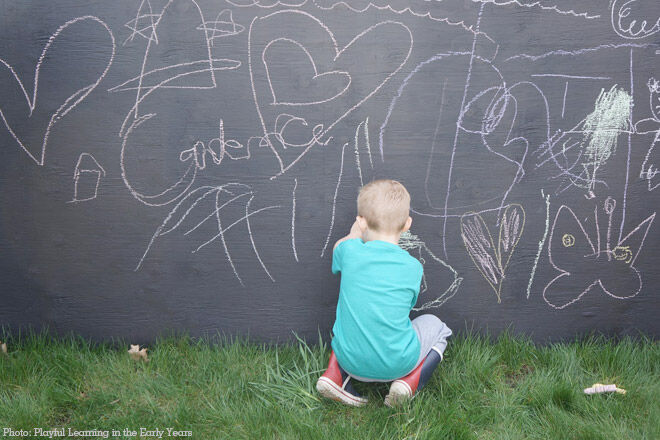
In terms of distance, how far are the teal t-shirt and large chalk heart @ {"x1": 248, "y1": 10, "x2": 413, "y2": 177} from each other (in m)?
0.81

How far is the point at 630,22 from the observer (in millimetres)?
2381

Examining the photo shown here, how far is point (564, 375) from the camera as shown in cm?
230

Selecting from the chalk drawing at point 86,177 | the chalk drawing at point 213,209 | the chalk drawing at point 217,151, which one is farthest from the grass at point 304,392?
the chalk drawing at point 217,151

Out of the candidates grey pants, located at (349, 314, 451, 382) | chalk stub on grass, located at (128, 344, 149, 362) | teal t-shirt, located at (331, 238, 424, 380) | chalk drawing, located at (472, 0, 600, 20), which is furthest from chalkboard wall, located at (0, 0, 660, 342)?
teal t-shirt, located at (331, 238, 424, 380)

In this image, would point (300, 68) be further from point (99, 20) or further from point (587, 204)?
point (587, 204)

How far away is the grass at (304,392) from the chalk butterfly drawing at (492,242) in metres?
0.39

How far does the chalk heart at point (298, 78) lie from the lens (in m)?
2.41

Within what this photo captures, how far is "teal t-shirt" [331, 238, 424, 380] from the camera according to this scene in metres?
1.97

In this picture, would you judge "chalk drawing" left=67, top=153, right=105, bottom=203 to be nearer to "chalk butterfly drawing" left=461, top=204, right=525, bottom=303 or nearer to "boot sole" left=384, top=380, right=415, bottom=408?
"boot sole" left=384, top=380, right=415, bottom=408

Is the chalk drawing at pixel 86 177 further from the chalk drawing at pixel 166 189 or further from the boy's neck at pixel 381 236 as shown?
the boy's neck at pixel 381 236

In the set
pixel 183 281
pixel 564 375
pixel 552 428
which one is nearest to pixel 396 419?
pixel 552 428

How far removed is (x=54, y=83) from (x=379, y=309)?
82.3 inches

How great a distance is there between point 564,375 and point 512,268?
0.61 metres

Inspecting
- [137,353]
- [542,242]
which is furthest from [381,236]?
[137,353]
